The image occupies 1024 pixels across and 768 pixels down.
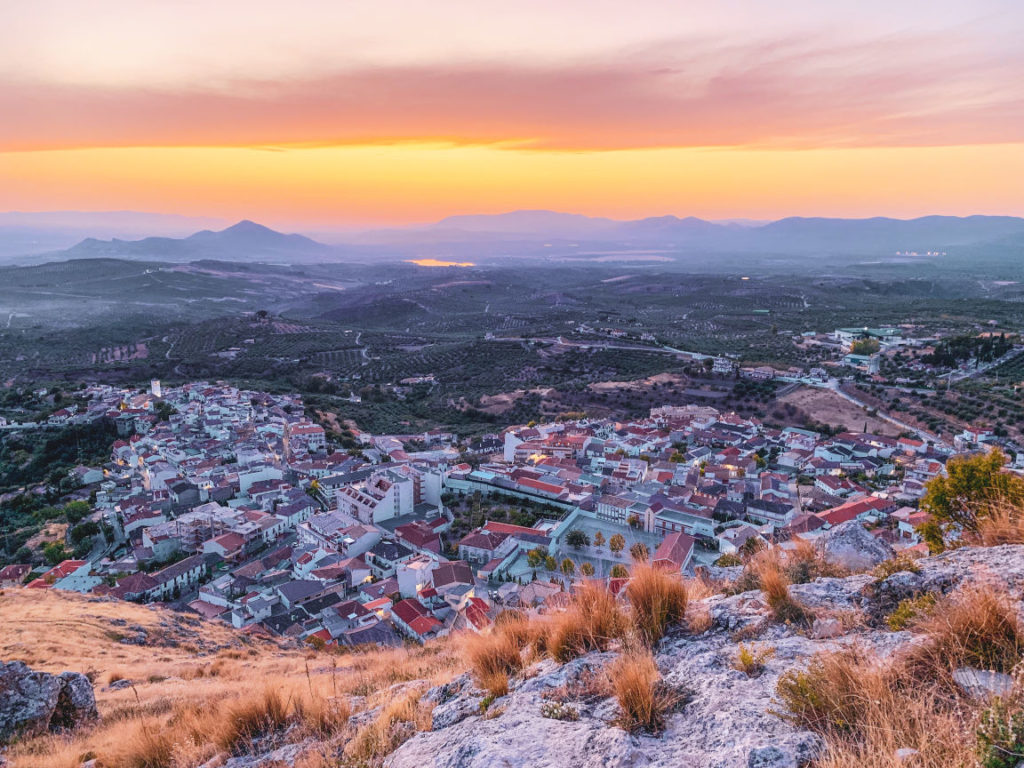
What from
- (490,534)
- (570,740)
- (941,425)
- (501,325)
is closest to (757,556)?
(570,740)

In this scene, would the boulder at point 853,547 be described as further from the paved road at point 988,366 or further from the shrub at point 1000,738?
the paved road at point 988,366

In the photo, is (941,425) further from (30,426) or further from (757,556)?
(30,426)

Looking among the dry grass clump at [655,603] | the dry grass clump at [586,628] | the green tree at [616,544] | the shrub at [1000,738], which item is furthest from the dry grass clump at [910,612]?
the green tree at [616,544]

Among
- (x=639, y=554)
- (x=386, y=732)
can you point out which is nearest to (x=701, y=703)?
(x=386, y=732)

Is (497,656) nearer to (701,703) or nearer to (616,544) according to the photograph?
(701,703)

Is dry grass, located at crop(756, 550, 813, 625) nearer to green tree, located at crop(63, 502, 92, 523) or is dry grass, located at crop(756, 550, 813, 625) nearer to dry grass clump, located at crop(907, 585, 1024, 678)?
dry grass clump, located at crop(907, 585, 1024, 678)

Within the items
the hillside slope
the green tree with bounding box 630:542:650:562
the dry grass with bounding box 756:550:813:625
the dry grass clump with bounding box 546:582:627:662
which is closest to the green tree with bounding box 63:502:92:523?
the hillside slope
